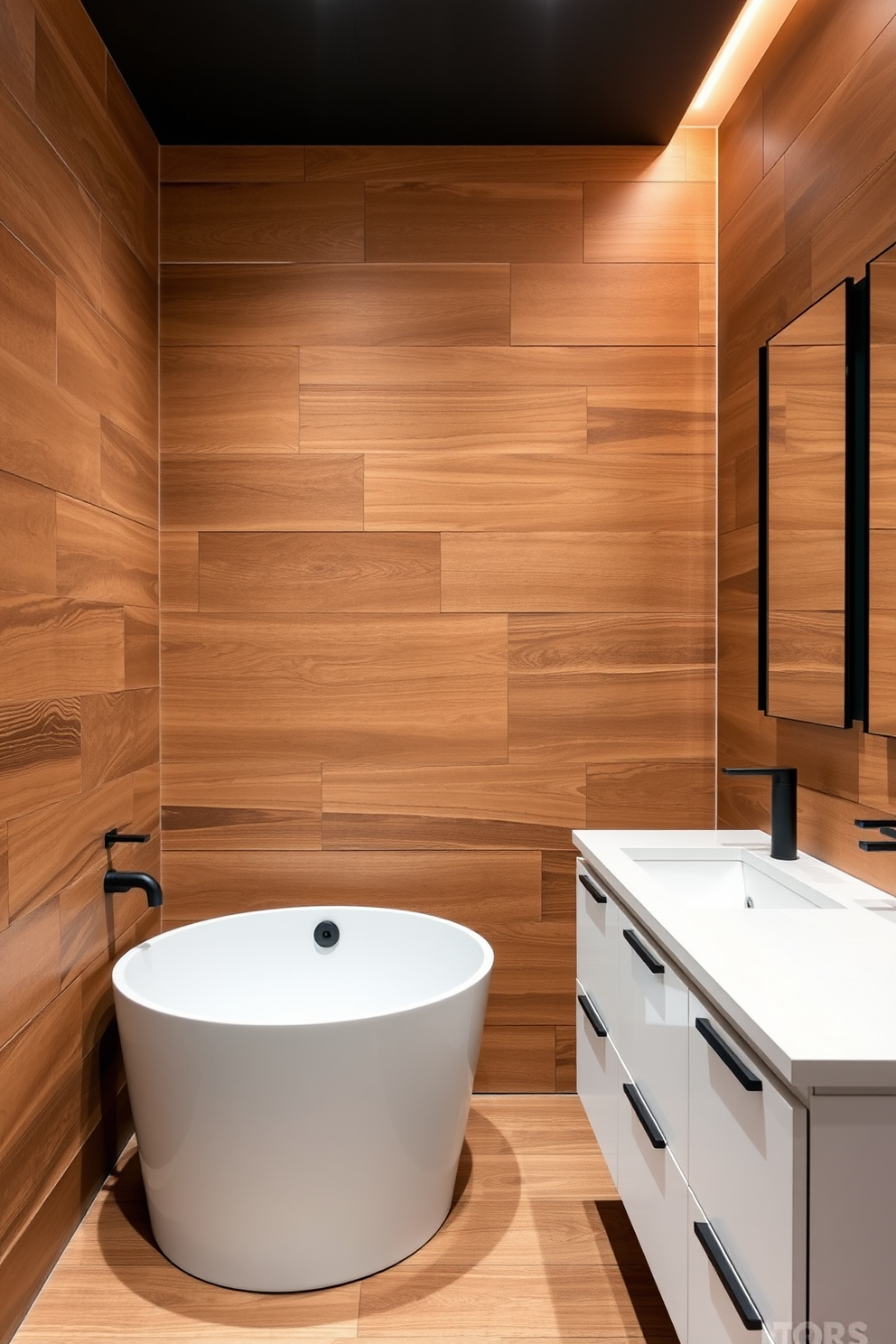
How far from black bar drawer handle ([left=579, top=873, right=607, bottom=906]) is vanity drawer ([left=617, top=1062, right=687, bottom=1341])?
1.00ft

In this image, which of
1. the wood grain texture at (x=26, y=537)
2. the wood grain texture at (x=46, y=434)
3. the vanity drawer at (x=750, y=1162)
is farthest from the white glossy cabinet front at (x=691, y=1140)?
the wood grain texture at (x=46, y=434)

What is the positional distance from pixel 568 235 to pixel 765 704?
1427 millimetres

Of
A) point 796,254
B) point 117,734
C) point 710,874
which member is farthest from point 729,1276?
point 796,254

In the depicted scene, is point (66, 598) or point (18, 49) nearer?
point (18, 49)

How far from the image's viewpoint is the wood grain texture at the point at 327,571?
262 cm

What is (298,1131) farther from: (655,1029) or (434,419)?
(434,419)

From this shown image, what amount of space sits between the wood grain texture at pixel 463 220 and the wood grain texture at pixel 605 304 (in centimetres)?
9

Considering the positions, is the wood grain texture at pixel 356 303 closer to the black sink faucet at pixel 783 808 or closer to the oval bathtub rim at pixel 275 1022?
the black sink faucet at pixel 783 808

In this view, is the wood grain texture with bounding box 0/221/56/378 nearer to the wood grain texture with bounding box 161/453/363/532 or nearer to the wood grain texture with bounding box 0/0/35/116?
the wood grain texture with bounding box 0/0/35/116

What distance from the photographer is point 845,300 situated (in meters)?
1.77

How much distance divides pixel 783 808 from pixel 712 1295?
2.99 ft

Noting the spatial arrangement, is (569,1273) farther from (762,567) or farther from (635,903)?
(762,567)

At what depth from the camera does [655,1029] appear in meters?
1.50

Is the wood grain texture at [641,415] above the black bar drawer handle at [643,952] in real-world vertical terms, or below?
above
